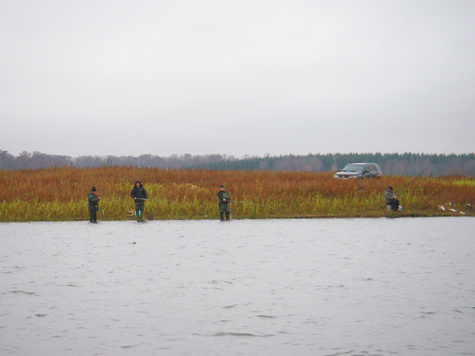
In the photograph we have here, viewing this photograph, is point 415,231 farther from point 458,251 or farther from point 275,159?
point 275,159

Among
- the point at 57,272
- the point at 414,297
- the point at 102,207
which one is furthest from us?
the point at 102,207

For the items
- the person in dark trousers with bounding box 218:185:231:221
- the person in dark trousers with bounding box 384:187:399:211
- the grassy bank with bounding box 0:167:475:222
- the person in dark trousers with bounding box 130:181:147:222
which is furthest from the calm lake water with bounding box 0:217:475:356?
the person in dark trousers with bounding box 384:187:399:211

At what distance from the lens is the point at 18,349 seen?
7902 mm

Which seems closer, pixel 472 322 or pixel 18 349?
pixel 18 349

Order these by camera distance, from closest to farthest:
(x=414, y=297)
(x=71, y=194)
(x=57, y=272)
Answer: (x=414, y=297)
(x=57, y=272)
(x=71, y=194)

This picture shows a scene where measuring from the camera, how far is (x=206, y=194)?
34.8 m

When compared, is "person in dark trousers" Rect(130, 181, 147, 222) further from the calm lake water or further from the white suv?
the white suv

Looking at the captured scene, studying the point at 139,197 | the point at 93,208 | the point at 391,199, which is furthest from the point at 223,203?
the point at 391,199

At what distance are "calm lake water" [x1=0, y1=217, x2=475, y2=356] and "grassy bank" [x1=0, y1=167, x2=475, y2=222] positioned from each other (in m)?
8.91

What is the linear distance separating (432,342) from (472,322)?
139cm

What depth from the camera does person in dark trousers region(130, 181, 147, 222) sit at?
27.8m

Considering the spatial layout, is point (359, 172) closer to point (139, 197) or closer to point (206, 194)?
point (206, 194)

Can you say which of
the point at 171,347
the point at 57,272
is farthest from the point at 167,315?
the point at 57,272

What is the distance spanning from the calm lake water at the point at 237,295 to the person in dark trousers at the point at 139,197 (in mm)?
5543
